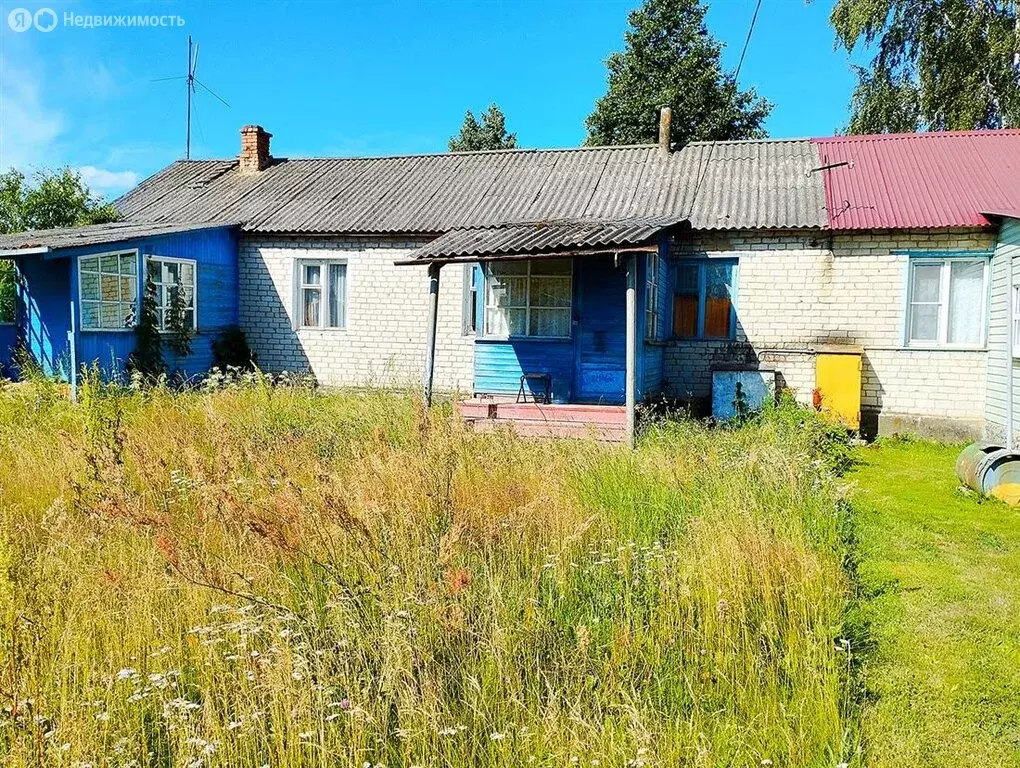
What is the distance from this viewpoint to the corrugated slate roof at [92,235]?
1054 cm

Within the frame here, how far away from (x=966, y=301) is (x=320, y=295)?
11.6m

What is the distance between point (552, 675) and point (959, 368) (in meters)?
10.7

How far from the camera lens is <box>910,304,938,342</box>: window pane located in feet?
37.7

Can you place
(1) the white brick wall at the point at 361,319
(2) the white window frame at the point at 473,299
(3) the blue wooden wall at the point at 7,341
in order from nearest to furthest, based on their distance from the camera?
(2) the white window frame at the point at 473,299 → (3) the blue wooden wall at the point at 7,341 → (1) the white brick wall at the point at 361,319

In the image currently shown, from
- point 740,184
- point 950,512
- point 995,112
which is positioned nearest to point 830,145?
point 740,184

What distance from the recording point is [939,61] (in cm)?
1919

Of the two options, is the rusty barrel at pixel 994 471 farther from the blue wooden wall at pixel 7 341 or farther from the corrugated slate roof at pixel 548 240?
the blue wooden wall at pixel 7 341

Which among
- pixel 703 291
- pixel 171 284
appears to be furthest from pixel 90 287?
pixel 703 291

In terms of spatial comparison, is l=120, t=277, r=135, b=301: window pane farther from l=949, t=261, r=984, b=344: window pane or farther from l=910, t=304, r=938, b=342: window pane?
l=949, t=261, r=984, b=344: window pane

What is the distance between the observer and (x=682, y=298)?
12672mm

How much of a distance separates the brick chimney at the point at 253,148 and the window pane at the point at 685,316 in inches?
435

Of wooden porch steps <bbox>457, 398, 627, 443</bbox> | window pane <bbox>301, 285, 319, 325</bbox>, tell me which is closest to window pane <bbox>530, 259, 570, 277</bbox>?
wooden porch steps <bbox>457, 398, 627, 443</bbox>

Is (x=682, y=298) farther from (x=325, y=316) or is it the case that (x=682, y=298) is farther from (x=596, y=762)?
(x=596, y=762)

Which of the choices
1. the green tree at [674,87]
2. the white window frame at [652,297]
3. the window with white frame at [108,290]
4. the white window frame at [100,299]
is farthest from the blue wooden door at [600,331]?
the green tree at [674,87]
